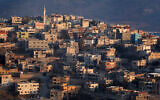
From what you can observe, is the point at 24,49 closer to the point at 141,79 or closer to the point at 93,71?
the point at 93,71

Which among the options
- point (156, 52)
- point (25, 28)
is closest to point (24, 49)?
point (25, 28)

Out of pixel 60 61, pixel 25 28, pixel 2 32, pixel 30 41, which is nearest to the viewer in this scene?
pixel 60 61

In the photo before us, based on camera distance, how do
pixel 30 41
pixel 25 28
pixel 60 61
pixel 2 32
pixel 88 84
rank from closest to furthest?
pixel 88 84 < pixel 60 61 < pixel 30 41 < pixel 2 32 < pixel 25 28

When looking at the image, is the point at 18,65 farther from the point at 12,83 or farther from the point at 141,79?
the point at 141,79

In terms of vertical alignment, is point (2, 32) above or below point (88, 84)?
above

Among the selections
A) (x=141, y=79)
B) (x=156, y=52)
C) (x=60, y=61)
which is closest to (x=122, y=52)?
(x=156, y=52)

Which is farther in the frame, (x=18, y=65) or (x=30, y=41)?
(x=30, y=41)

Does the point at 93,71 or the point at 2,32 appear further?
the point at 2,32
